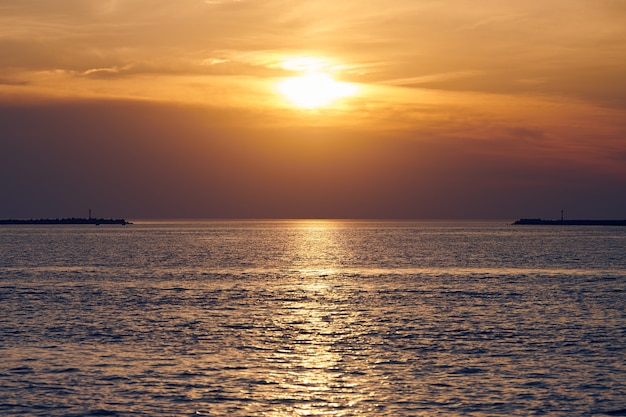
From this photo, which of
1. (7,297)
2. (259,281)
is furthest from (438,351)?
(259,281)

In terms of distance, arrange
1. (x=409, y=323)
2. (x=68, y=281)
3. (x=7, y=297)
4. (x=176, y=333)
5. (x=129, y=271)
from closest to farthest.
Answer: (x=176, y=333)
(x=409, y=323)
(x=7, y=297)
(x=68, y=281)
(x=129, y=271)

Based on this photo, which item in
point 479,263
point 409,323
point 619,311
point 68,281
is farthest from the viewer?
point 479,263

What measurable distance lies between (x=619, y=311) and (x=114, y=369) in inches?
1419

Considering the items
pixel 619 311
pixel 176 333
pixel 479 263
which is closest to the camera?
pixel 176 333

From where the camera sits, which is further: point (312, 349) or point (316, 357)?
point (312, 349)

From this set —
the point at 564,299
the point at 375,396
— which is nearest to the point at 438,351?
the point at 375,396

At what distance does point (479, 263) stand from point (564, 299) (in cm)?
5286

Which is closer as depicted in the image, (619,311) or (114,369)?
(114,369)

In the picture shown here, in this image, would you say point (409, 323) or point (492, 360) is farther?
point (409, 323)

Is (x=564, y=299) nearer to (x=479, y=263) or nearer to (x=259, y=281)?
(x=259, y=281)

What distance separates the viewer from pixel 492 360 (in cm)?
3534

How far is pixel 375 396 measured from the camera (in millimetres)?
28750

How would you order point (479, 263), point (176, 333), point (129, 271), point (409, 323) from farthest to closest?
point (479, 263) → point (129, 271) → point (409, 323) → point (176, 333)

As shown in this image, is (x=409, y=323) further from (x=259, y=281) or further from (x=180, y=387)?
(x=259, y=281)
